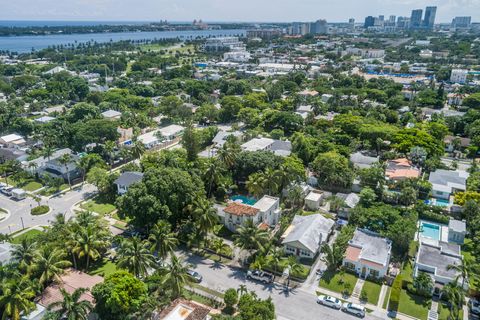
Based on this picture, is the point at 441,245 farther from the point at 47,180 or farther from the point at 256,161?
the point at 47,180

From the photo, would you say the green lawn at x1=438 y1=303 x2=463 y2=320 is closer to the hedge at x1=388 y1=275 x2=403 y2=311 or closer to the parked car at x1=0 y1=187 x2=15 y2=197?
the hedge at x1=388 y1=275 x2=403 y2=311

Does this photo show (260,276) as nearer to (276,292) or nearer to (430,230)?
(276,292)

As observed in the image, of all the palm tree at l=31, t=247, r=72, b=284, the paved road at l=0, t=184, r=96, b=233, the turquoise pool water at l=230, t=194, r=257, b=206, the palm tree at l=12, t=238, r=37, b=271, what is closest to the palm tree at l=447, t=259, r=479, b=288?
the turquoise pool water at l=230, t=194, r=257, b=206

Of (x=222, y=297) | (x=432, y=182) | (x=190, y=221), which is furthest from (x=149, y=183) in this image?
(x=432, y=182)

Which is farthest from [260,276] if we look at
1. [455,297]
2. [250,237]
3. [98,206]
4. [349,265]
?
[98,206]

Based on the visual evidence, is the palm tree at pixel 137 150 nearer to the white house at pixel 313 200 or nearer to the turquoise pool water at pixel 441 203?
the white house at pixel 313 200

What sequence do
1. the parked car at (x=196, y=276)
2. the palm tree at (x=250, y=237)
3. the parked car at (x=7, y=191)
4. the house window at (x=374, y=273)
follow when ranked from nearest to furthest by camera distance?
the parked car at (x=196, y=276), the house window at (x=374, y=273), the palm tree at (x=250, y=237), the parked car at (x=7, y=191)

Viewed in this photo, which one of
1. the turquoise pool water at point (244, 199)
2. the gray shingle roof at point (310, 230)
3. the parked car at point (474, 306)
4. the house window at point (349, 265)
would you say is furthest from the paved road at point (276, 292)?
the turquoise pool water at point (244, 199)
